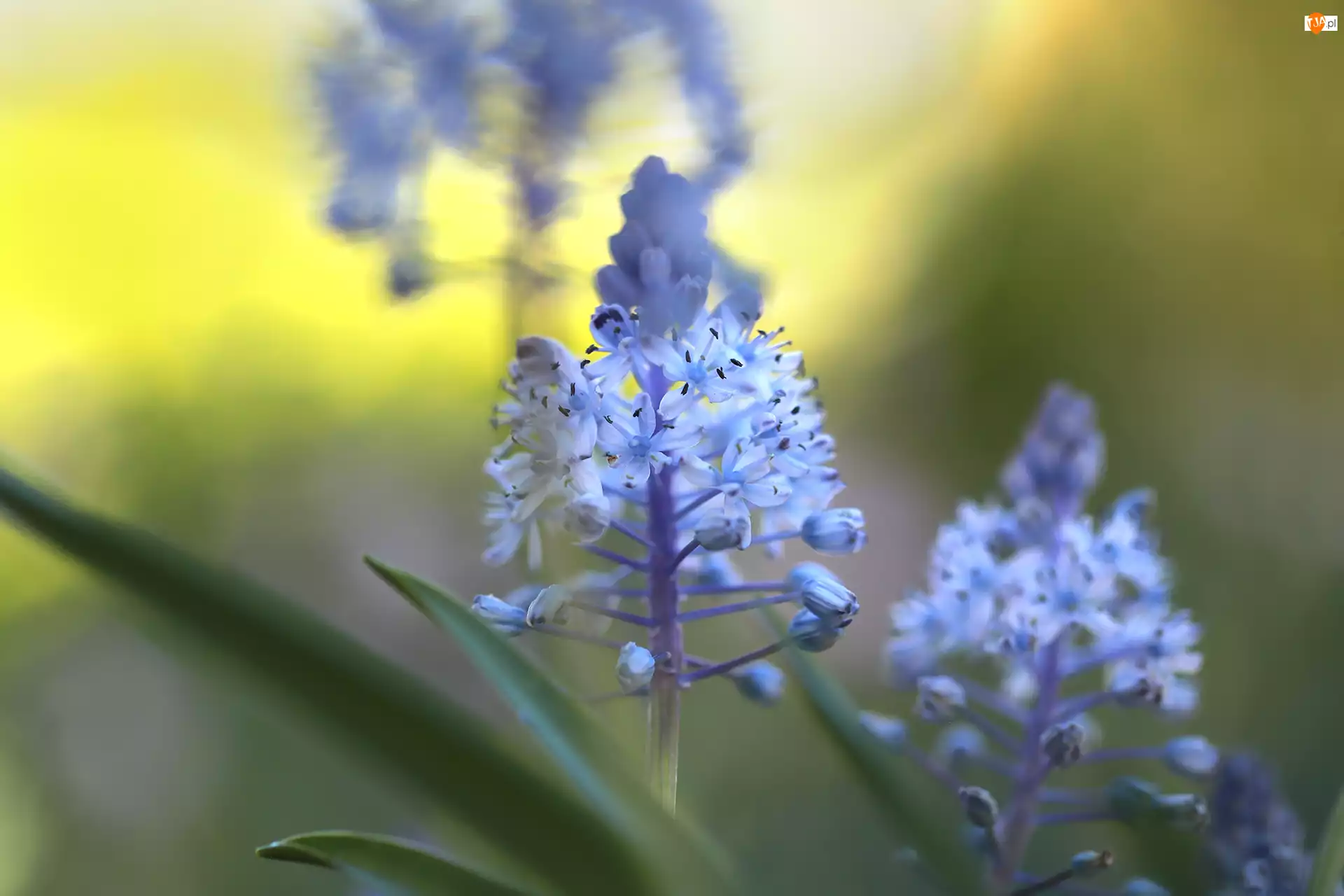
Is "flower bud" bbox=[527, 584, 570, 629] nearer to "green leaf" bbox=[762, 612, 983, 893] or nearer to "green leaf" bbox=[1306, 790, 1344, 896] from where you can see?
"green leaf" bbox=[762, 612, 983, 893]

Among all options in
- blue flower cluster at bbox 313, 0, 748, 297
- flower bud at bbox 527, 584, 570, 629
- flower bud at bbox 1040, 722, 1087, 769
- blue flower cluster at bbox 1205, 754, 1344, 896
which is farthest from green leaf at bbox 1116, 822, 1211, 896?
blue flower cluster at bbox 313, 0, 748, 297

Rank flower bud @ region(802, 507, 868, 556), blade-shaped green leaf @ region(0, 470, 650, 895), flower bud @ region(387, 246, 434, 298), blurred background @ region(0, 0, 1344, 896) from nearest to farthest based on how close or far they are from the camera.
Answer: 1. blade-shaped green leaf @ region(0, 470, 650, 895)
2. flower bud @ region(802, 507, 868, 556)
3. flower bud @ region(387, 246, 434, 298)
4. blurred background @ region(0, 0, 1344, 896)

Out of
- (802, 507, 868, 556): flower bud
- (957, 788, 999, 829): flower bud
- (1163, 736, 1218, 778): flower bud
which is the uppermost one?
(802, 507, 868, 556): flower bud

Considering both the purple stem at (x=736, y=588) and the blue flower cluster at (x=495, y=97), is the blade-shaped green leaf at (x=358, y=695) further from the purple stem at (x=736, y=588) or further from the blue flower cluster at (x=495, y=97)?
the blue flower cluster at (x=495, y=97)

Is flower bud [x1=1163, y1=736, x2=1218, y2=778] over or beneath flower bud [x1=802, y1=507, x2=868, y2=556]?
beneath

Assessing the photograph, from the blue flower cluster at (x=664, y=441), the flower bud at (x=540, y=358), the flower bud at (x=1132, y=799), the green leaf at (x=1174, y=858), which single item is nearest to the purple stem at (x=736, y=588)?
the blue flower cluster at (x=664, y=441)

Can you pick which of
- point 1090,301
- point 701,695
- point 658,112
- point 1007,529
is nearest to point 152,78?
point 658,112

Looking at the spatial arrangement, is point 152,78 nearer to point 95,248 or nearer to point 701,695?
point 95,248
